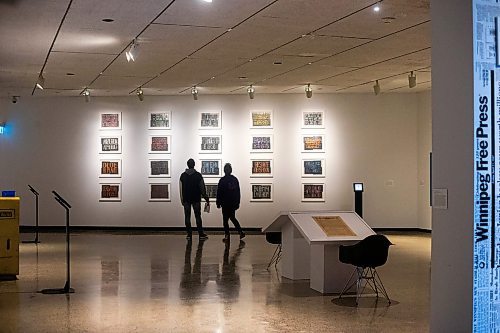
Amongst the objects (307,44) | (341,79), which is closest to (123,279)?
(307,44)

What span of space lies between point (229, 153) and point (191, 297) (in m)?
10.6

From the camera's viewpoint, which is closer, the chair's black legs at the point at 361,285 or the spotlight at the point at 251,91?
the chair's black legs at the point at 361,285

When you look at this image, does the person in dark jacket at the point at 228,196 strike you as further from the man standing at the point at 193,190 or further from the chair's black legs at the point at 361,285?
the chair's black legs at the point at 361,285

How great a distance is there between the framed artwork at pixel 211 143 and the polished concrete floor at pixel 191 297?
212 inches

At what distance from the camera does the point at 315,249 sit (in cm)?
1031

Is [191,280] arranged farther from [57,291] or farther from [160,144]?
[160,144]

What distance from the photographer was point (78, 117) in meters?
20.4

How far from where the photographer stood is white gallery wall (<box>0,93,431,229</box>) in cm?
1955

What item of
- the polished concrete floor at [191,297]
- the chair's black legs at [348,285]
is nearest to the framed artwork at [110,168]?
the polished concrete floor at [191,297]

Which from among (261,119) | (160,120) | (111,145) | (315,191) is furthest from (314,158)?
(111,145)

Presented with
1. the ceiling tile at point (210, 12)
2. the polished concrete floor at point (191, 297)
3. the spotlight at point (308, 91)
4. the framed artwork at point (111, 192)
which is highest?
the ceiling tile at point (210, 12)

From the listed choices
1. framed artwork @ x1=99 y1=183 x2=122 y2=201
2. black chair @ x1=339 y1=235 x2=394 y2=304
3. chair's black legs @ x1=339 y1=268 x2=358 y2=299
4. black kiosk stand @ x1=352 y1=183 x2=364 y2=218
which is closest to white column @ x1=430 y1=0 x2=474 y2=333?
black chair @ x1=339 y1=235 x2=394 y2=304

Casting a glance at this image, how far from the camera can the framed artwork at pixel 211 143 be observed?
65.4 feet

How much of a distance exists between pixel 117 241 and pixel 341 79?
6.19m
